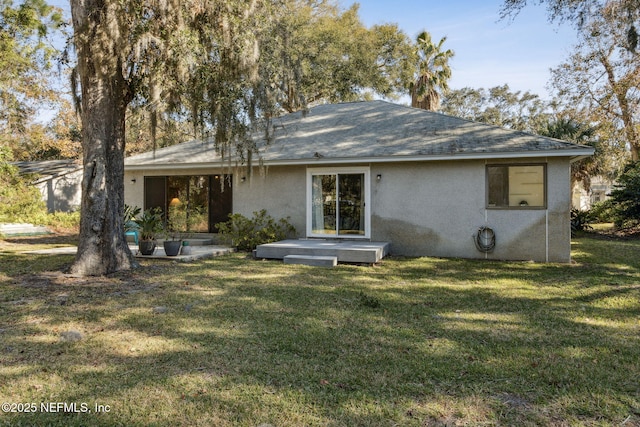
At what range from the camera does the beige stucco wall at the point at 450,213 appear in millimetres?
8977

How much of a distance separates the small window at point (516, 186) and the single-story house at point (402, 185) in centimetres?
2

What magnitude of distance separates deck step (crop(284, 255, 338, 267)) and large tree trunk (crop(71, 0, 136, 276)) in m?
3.28

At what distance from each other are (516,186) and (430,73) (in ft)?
37.3

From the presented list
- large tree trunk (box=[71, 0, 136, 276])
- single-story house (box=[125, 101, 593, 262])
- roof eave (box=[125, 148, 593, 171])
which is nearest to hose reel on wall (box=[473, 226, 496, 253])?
single-story house (box=[125, 101, 593, 262])

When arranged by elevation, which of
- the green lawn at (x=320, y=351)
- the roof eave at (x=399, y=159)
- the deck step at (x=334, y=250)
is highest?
the roof eave at (x=399, y=159)

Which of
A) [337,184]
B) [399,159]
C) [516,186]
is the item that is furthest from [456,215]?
[337,184]

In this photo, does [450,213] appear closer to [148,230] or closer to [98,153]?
[148,230]

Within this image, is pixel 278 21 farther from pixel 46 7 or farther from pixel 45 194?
pixel 45 194

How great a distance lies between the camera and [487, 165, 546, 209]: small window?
9.12 m

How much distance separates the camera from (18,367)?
3.31 metres

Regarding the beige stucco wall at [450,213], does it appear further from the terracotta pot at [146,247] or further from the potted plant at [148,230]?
the terracotta pot at [146,247]

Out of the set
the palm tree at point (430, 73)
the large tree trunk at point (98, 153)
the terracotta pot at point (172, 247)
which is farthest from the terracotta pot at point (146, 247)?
the palm tree at point (430, 73)

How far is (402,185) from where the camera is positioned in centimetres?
1005

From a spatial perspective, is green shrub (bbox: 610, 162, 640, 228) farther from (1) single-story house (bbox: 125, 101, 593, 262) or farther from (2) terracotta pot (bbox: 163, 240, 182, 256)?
(2) terracotta pot (bbox: 163, 240, 182, 256)
